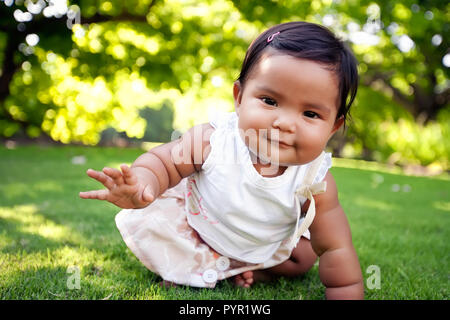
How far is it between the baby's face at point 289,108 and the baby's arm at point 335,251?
252mm

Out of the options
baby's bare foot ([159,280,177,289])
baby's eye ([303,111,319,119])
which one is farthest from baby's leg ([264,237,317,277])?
baby's eye ([303,111,319,119])

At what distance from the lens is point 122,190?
1.29 m

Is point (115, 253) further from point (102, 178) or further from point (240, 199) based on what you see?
point (102, 178)

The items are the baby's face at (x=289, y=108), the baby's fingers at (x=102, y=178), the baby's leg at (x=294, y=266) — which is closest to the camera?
the baby's fingers at (x=102, y=178)

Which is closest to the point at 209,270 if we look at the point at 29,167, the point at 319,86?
the point at 319,86

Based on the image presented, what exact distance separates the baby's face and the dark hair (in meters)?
0.04

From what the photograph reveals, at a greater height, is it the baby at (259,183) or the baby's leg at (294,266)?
the baby at (259,183)

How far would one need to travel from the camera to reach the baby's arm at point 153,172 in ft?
4.16

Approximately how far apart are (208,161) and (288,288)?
0.74 metres

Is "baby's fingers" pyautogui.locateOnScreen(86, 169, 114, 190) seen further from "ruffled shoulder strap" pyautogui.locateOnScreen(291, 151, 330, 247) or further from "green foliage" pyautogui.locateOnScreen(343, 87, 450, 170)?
"green foliage" pyautogui.locateOnScreen(343, 87, 450, 170)

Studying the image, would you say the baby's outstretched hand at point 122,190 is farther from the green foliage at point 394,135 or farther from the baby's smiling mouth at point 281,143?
the green foliage at point 394,135

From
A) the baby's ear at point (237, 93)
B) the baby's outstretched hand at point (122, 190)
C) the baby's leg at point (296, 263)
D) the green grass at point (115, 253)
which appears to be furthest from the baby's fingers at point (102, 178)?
the baby's leg at point (296, 263)

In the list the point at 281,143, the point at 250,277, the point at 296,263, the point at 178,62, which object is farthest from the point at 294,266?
the point at 178,62
